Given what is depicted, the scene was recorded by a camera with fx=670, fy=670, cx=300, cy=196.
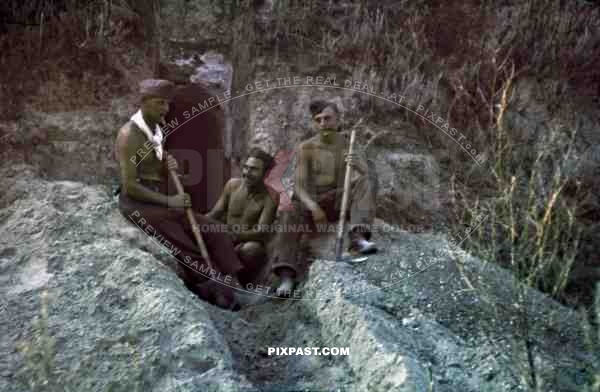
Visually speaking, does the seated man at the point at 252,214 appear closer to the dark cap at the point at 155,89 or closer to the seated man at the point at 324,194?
the seated man at the point at 324,194

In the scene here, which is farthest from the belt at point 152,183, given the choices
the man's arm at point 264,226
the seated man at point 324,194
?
the seated man at point 324,194

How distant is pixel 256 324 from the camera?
476 cm

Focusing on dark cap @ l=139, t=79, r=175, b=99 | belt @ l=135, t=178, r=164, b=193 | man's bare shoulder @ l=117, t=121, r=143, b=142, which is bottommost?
belt @ l=135, t=178, r=164, b=193

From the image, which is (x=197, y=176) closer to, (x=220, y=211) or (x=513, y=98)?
(x=220, y=211)

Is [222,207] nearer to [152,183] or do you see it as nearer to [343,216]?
[152,183]

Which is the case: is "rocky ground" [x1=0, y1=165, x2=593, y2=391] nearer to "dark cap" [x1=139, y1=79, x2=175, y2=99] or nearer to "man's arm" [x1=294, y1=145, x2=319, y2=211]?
"man's arm" [x1=294, y1=145, x2=319, y2=211]

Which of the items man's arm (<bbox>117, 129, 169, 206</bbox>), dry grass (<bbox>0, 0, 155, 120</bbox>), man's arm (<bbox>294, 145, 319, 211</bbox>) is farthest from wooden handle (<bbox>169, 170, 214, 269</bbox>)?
dry grass (<bbox>0, 0, 155, 120</bbox>)

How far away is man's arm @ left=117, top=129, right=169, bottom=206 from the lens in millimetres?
4996

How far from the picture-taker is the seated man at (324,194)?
512 centimetres

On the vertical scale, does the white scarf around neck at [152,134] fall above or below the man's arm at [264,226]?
above

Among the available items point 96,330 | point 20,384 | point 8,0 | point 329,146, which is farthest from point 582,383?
point 8,0

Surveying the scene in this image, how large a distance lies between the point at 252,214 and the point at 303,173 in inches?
21.0

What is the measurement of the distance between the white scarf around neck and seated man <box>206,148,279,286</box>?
0.70 m

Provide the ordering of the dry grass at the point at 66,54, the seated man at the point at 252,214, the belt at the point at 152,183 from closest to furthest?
the belt at the point at 152,183, the seated man at the point at 252,214, the dry grass at the point at 66,54
